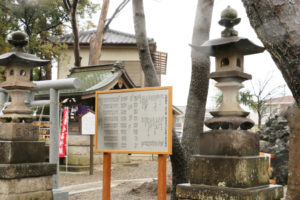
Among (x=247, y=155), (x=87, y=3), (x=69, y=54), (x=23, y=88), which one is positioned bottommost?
(x=247, y=155)

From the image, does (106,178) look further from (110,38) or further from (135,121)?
(110,38)

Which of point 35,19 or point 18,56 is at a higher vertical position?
point 35,19

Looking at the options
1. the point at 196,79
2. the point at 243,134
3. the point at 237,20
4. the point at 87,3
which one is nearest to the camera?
the point at 243,134

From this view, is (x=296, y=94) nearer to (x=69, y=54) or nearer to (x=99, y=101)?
(x=99, y=101)

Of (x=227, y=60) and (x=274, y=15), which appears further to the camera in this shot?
(x=227, y=60)

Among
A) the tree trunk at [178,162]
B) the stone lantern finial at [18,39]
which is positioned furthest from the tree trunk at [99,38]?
the stone lantern finial at [18,39]

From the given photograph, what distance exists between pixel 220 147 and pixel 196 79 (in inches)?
111

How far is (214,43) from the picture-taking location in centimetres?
453

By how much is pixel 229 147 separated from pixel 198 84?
2.86 meters

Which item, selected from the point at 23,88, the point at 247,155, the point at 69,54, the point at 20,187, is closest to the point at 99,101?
the point at 23,88

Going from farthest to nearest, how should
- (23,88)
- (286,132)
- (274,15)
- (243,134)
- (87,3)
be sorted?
(87,3)
(286,132)
(23,88)
(243,134)
(274,15)

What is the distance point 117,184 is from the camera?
11.5m

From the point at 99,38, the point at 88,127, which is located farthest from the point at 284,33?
the point at 99,38

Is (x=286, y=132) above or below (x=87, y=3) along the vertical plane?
below
